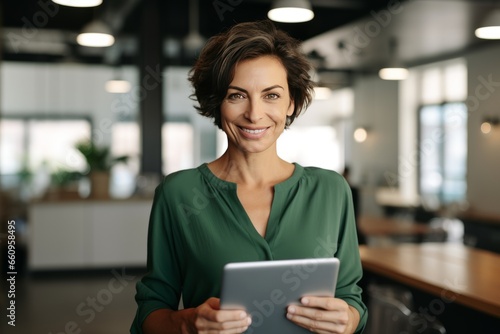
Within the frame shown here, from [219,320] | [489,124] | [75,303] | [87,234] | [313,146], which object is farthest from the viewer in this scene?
[313,146]

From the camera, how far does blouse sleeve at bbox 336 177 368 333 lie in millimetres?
1539

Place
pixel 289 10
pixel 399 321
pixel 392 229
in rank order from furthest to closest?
1. pixel 392 229
2. pixel 289 10
3. pixel 399 321

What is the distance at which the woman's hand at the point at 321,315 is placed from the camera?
131 cm

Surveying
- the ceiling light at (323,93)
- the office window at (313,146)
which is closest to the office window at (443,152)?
the office window at (313,146)

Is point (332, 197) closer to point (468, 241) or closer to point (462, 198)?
point (468, 241)

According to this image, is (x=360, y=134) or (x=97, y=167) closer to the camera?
(x=97, y=167)

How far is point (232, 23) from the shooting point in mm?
9180

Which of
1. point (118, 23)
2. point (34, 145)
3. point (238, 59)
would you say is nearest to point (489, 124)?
point (118, 23)

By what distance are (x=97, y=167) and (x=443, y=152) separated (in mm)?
5226

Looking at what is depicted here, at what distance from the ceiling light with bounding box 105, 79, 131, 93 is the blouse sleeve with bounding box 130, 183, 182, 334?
7852mm

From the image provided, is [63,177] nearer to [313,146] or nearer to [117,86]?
[117,86]

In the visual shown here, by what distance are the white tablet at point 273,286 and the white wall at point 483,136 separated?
7.90 metres

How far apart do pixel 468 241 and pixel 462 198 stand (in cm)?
317

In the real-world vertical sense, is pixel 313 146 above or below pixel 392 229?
above
